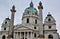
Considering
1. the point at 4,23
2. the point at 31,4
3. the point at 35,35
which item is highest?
the point at 31,4

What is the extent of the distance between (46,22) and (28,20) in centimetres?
925

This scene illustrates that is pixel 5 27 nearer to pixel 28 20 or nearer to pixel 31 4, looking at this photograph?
pixel 28 20

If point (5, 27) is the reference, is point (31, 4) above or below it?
above

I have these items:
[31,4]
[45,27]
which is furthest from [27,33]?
[31,4]

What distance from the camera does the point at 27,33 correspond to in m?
74.8

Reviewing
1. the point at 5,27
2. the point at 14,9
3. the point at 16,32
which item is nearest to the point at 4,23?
the point at 5,27

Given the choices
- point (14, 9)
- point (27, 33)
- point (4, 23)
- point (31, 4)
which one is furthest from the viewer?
point (31, 4)

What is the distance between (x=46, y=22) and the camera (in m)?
75.4

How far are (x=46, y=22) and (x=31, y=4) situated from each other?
56.0ft

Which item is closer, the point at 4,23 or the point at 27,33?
the point at 27,33

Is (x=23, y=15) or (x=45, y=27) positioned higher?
(x=23, y=15)

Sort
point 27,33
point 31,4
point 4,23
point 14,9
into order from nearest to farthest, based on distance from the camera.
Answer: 1. point 14,9
2. point 27,33
3. point 4,23
4. point 31,4

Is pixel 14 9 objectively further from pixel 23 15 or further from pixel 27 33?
pixel 23 15

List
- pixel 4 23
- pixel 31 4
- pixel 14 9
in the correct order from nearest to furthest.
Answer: pixel 14 9 → pixel 4 23 → pixel 31 4
